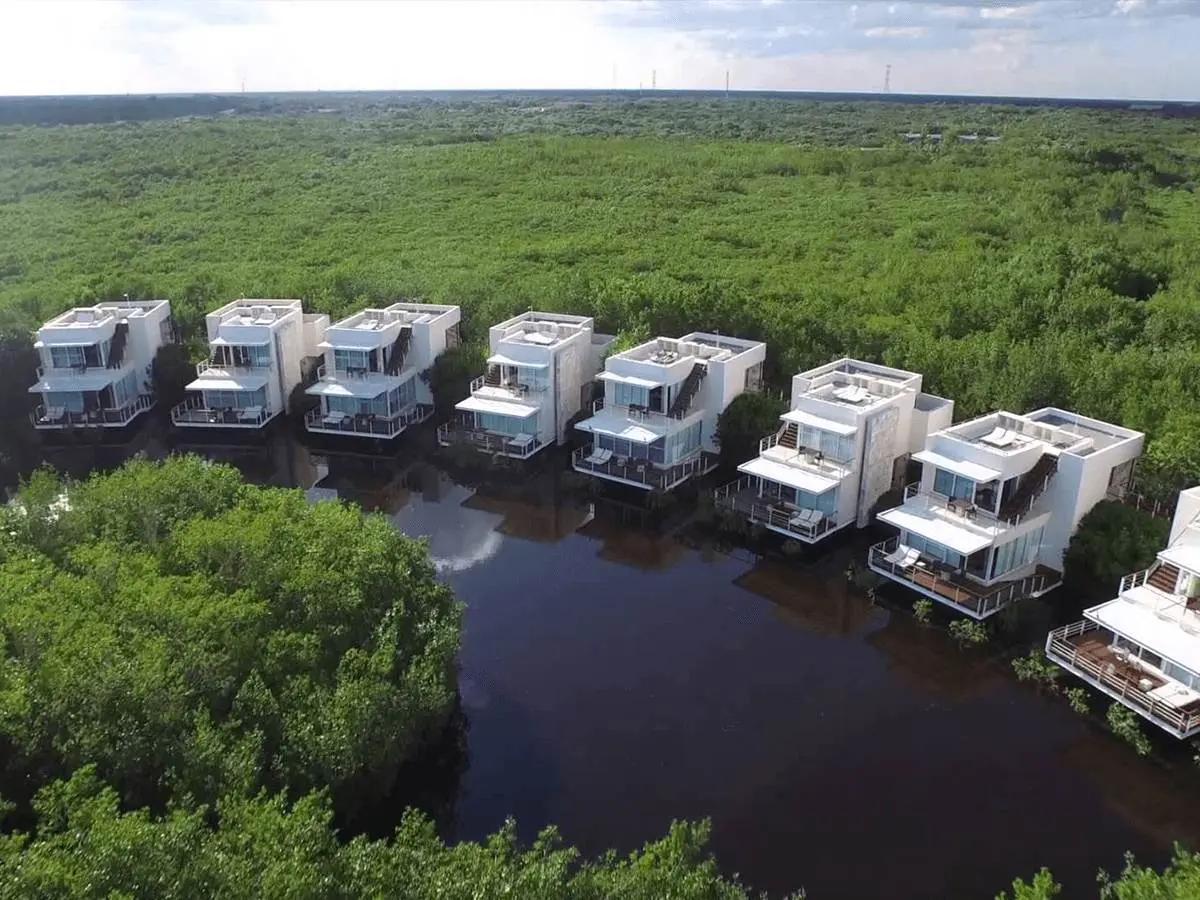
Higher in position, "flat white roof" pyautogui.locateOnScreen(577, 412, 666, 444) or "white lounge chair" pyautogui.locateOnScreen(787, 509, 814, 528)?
"flat white roof" pyautogui.locateOnScreen(577, 412, 666, 444)

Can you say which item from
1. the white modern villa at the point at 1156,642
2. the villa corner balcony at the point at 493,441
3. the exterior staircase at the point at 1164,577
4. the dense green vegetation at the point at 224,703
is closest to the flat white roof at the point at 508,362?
the villa corner balcony at the point at 493,441

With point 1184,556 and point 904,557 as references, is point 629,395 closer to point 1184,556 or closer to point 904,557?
point 904,557

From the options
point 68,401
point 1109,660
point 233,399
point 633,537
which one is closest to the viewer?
point 1109,660

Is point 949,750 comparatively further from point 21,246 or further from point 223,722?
point 21,246

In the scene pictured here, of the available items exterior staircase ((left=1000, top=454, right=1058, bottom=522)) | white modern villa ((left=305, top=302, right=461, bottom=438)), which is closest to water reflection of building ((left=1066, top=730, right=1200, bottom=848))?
exterior staircase ((left=1000, top=454, right=1058, bottom=522))

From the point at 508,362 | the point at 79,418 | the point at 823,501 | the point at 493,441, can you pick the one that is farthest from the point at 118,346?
the point at 823,501

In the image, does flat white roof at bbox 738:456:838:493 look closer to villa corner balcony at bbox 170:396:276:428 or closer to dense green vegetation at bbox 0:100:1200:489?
dense green vegetation at bbox 0:100:1200:489

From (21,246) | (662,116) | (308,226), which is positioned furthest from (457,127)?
(21,246)
